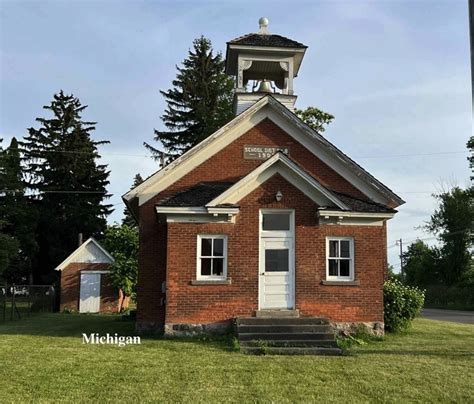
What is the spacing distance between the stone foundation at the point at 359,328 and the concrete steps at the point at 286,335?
56 centimetres

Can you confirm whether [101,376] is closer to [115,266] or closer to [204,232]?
[204,232]

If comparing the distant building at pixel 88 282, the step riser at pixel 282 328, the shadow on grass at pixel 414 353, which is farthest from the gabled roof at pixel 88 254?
the shadow on grass at pixel 414 353

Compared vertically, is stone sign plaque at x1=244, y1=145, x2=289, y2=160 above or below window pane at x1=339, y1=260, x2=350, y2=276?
above

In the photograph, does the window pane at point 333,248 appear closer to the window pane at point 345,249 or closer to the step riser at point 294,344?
the window pane at point 345,249

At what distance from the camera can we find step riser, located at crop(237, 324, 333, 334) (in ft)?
42.8

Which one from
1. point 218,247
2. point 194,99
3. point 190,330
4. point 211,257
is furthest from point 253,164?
point 194,99

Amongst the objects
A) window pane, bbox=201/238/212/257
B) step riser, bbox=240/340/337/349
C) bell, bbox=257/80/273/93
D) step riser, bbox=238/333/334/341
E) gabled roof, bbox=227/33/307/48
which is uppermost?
gabled roof, bbox=227/33/307/48

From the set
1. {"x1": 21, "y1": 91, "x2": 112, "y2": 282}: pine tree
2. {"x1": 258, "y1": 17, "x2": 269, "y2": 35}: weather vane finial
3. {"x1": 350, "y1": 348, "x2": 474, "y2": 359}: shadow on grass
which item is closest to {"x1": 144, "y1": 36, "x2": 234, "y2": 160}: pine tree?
{"x1": 21, "y1": 91, "x2": 112, "y2": 282}: pine tree

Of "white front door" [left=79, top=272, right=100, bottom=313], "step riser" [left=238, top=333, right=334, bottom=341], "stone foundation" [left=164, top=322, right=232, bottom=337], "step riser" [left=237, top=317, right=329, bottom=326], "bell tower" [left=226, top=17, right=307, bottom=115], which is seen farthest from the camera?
"white front door" [left=79, top=272, right=100, bottom=313]

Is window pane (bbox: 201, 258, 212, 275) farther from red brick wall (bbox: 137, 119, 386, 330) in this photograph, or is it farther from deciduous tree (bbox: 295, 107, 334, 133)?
deciduous tree (bbox: 295, 107, 334, 133)

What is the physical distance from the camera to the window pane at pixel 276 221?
48.2ft

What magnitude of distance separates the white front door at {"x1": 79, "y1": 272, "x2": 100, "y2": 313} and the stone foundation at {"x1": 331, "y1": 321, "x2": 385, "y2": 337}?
22.1 metres

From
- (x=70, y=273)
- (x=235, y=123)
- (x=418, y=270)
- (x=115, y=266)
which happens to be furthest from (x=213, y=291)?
(x=418, y=270)

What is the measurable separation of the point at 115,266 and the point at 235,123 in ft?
58.4
